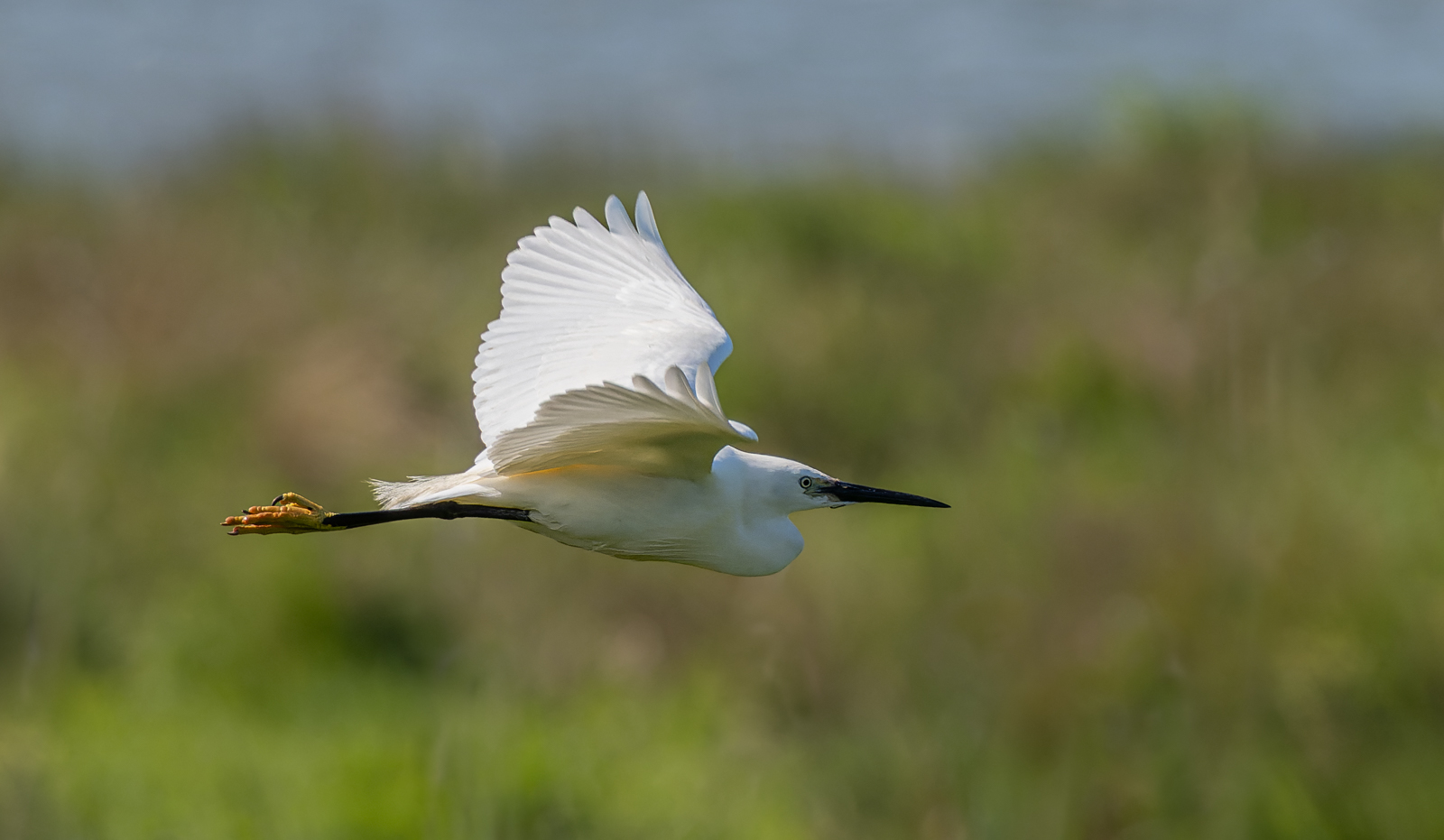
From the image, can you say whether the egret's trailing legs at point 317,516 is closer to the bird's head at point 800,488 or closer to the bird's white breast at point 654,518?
the bird's white breast at point 654,518

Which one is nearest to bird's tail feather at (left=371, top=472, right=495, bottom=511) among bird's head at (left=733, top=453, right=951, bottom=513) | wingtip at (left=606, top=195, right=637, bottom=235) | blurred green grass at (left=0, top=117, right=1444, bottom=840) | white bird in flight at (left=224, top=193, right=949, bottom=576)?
white bird in flight at (left=224, top=193, right=949, bottom=576)

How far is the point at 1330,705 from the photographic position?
4.48 metres

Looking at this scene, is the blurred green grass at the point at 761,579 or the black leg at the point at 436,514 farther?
the blurred green grass at the point at 761,579

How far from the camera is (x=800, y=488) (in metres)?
1.88

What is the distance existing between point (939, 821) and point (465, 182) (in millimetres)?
6477

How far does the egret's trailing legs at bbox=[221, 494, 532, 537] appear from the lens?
183cm

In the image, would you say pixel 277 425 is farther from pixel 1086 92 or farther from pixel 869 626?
pixel 1086 92

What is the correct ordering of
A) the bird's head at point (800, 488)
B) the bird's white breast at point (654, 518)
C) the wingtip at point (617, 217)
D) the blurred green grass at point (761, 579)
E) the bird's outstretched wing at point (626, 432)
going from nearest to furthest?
the bird's outstretched wing at point (626, 432) < the bird's white breast at point (654, 518) < the bird's head at point (800, 488) < the wingtip at point (617, 217) < the blurred green grass at point (761, 579)

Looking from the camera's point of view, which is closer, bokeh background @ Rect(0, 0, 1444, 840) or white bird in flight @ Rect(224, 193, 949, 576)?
white bird in flight @ Rect(224, 193, 949, 576)

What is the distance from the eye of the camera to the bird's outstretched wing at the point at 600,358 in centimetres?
153

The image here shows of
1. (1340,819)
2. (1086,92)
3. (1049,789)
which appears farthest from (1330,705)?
(1086,92)

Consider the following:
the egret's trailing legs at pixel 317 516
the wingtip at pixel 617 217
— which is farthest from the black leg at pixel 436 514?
the wingtip at pixel 617 217

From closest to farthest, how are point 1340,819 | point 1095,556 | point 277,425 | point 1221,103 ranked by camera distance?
point 1340,819, point 1095,556, point 277,425, point 1221,103

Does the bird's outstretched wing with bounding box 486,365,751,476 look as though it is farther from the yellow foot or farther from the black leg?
the yellow foot
